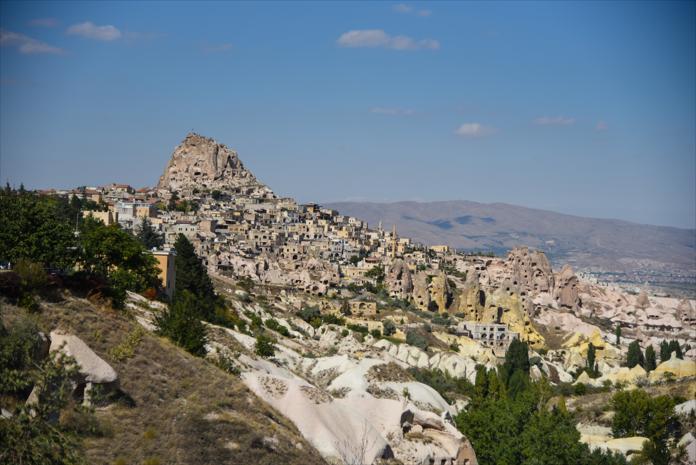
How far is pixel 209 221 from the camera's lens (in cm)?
10750

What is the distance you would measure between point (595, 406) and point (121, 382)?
3465 cm

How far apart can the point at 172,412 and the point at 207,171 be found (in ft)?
453

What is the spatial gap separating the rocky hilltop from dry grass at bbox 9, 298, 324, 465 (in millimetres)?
128017

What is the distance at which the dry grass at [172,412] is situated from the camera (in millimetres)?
19828

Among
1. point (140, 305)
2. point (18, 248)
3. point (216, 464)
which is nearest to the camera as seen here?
point (216, 464)

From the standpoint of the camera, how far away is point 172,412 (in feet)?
70.1

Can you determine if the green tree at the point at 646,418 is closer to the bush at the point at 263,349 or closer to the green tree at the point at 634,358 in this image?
the bush at the point at 263,349

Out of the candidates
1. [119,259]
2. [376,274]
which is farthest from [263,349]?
[376,274]

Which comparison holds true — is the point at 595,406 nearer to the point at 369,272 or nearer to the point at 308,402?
the point at 308,402

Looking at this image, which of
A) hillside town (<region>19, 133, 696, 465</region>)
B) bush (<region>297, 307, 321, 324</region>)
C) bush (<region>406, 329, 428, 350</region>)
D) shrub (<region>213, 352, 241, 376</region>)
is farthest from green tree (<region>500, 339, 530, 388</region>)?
shrub (<region>213, 352, 241, 376</region>)

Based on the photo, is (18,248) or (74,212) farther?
(74,212)

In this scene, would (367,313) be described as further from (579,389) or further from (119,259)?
(119,259)

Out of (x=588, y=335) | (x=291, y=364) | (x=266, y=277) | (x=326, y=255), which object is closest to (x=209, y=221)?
(x=326, y=255)

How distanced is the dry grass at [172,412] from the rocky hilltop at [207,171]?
420 feet
